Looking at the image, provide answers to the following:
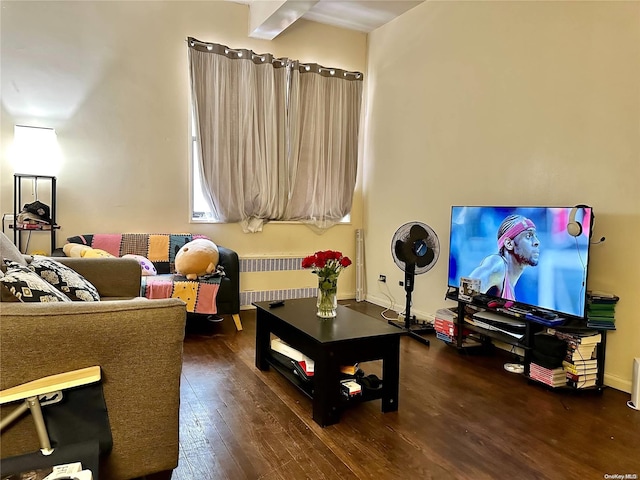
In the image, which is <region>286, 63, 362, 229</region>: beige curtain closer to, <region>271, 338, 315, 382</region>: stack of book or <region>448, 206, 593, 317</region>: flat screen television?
<region>448, 206, 593, 317</region>: flat screen television

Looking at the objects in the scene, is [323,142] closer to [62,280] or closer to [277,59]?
[277,59]

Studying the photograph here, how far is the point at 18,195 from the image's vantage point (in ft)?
12.2

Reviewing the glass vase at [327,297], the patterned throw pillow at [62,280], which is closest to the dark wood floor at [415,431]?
the glass vase at [327,297]

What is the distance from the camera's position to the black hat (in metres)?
3.63

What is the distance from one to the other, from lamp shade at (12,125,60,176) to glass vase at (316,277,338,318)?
250cm

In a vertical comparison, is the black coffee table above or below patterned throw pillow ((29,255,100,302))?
below

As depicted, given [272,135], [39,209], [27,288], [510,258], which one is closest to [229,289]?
[39,209]

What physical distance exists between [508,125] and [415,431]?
2.36 meters

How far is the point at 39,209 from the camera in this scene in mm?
3660

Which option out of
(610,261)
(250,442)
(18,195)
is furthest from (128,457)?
(18,195)

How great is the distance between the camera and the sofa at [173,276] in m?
3.57

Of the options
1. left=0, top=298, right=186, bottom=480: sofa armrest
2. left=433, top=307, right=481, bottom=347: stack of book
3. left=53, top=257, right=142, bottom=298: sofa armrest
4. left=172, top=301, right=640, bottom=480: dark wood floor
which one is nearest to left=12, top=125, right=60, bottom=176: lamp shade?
left=53, top=257, right=142, bottom=298: sofa armrest

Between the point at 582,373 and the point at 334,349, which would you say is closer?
the point at 334,349

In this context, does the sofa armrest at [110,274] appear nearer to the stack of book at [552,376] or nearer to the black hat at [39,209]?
the black hat at [39,209]
